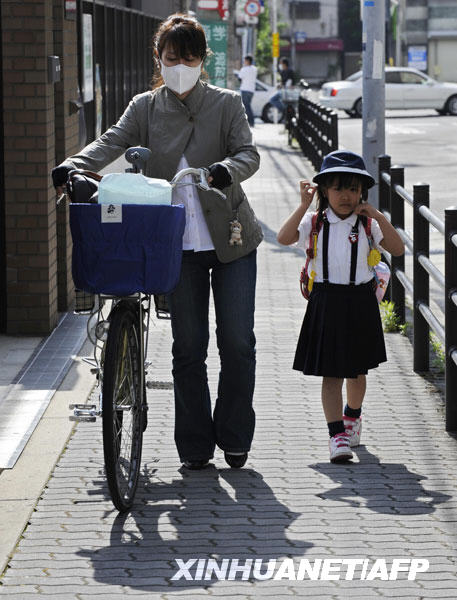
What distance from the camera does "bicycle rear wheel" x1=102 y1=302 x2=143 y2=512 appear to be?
16.8ft

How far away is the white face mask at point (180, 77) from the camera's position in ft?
18.2

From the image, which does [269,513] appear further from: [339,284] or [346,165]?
[346,165]

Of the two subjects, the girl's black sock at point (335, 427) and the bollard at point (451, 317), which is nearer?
the girl's black sock at point (335, 427)

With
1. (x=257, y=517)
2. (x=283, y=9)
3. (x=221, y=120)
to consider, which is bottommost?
(x=257, y=517)

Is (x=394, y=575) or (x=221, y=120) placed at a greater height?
(x=221, y=120)

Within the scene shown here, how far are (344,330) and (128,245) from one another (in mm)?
1351

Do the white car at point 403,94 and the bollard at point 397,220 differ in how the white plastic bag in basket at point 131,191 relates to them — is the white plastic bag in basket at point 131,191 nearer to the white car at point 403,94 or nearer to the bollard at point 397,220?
the bollard at point 397,220

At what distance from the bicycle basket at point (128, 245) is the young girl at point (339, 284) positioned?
3.28 ft

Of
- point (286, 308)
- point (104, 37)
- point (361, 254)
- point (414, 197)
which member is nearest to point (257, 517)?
point (361, 254)

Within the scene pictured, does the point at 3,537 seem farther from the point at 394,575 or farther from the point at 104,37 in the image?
the point at 104,37

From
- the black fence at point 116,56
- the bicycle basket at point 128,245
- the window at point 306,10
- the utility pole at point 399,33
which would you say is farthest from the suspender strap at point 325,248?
the window at point 306,10

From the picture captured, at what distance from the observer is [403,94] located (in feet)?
136

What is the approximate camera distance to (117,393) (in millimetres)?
5383

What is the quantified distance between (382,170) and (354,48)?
9188cm
